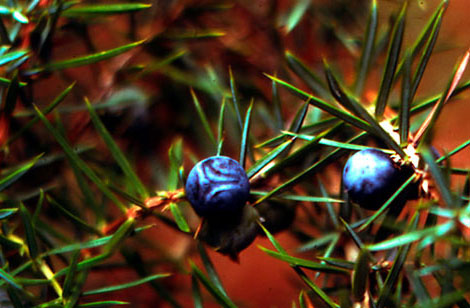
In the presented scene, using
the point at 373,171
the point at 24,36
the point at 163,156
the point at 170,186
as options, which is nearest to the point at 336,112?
the point at 373,171

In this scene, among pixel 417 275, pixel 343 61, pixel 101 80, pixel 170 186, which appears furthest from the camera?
pixel 343 61

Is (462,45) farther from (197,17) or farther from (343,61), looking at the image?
(197,17)
